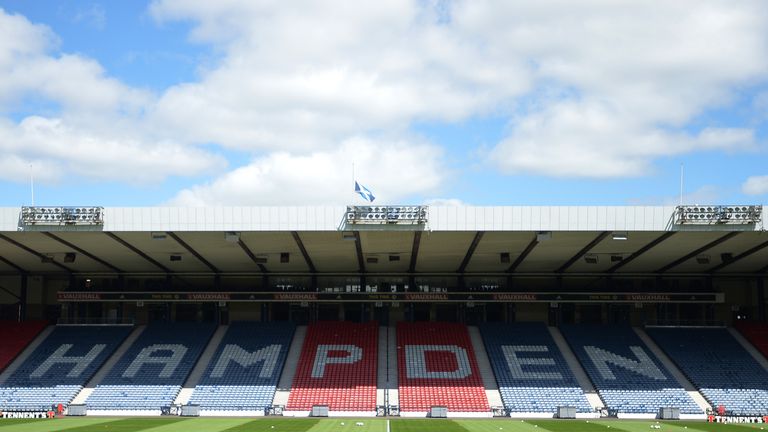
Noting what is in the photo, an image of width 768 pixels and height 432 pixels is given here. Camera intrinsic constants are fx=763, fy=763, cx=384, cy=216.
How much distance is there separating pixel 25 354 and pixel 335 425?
95.9ft

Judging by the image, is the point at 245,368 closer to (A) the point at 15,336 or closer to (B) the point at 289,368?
(B) the point at 289,368

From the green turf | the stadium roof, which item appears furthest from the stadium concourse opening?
the green turf

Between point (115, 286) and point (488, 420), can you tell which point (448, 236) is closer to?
point (488, 420)

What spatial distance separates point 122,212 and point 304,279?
19.0m

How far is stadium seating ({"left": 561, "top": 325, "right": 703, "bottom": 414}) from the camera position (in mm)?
51406

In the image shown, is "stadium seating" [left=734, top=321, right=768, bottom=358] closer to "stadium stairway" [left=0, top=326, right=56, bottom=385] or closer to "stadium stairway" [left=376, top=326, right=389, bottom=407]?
"stadium stairway" [left=376, top=326, right=389, bottom=407]

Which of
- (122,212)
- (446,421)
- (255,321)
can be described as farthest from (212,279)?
(446,421)

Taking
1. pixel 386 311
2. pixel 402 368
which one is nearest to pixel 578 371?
pixel 402 368

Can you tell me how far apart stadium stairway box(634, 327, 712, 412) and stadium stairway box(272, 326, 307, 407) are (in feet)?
89.8

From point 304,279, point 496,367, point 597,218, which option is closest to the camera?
point 597,218

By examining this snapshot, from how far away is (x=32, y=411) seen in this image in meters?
48.7

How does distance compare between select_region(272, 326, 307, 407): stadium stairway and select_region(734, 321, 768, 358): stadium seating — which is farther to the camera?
select_region(734, 321, 768, 358): stadium seating

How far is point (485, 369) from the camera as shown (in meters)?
56.2

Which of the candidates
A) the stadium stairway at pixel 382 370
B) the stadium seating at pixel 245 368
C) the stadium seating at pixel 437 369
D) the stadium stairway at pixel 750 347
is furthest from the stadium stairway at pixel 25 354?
the stadium stairway at pixel 750 347
